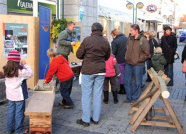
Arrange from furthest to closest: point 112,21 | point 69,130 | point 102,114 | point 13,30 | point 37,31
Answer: point 112,21 < point 37,31 < point 13,30 < point 102,114 < point 69,130

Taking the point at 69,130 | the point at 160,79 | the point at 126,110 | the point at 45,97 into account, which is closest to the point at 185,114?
the point at 126,110

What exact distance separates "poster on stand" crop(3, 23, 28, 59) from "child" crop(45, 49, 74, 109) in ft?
6.97

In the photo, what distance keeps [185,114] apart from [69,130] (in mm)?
2542

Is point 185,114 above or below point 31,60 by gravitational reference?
below

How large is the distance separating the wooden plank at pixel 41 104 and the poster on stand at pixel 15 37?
295 centimetres

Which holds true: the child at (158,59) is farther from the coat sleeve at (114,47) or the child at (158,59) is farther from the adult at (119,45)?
the coat sleeve at (114,47)

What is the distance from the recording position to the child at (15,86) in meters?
4.07

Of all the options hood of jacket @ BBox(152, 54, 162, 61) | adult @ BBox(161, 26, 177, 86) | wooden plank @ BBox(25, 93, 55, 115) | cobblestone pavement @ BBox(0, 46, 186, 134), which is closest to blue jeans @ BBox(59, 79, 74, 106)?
cobblestone pavement @ BBox(0, 46, 186, 134)

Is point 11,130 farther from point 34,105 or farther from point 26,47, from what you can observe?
point 26,47

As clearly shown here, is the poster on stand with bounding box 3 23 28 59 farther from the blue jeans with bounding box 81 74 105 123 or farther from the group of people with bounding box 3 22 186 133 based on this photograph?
the blue jeans with bounding box 81 74 105 123

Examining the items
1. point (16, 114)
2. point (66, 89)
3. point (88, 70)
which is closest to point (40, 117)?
point (16, 114)

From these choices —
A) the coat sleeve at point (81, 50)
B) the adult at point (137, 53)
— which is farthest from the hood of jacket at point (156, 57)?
the coat sleeve at point (81, 50)

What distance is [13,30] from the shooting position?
7.14m

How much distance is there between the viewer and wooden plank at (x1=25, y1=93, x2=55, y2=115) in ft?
12.9
